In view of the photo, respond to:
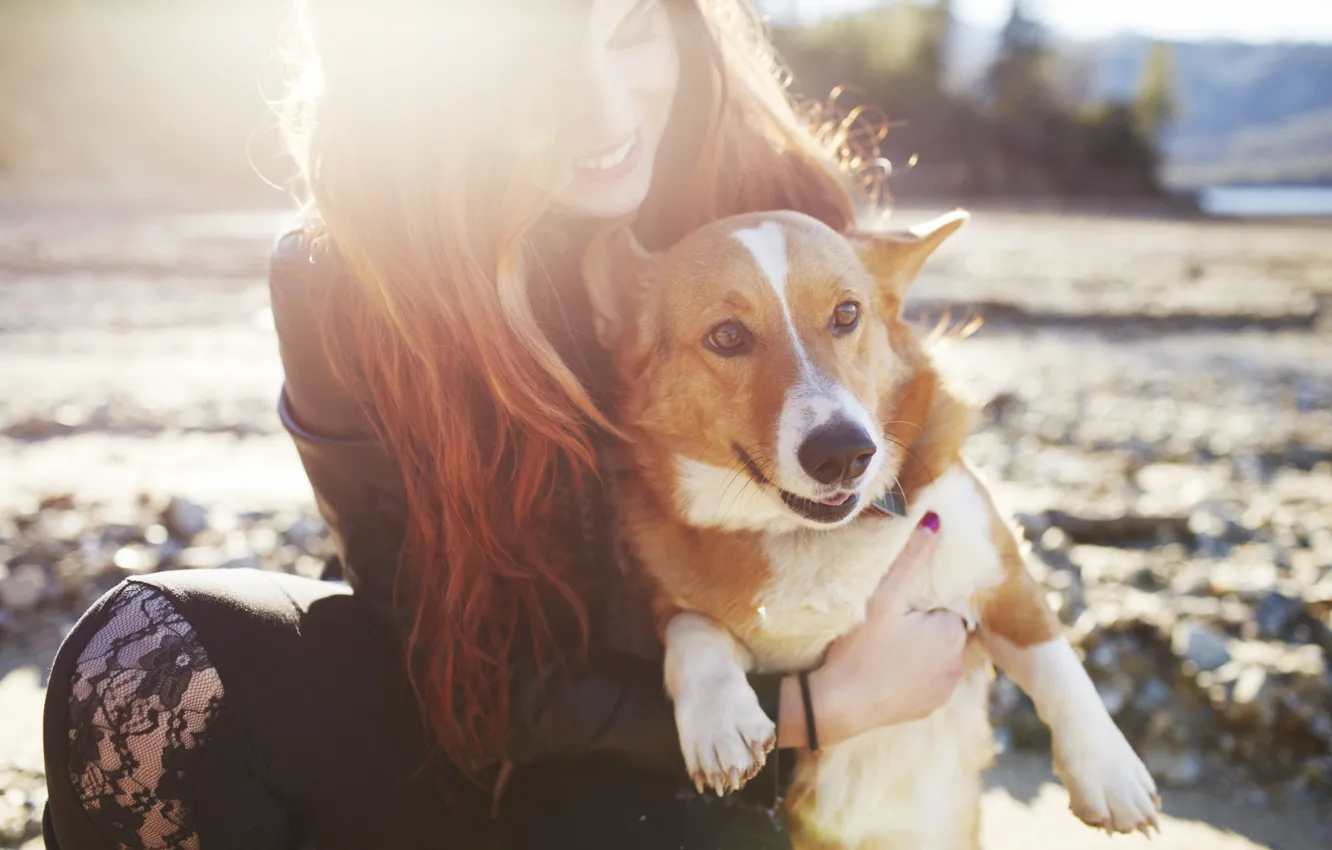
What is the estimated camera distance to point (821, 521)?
1.92 metres

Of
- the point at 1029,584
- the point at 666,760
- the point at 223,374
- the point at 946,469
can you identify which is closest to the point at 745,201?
the point at 946,469

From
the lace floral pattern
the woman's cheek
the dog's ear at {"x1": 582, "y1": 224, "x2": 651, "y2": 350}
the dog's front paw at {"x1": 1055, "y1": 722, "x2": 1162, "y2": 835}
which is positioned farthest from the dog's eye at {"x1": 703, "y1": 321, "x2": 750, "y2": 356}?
the lace floral pattern

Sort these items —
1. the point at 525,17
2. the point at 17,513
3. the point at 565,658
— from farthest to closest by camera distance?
the point at 17,513, the point at 565,658, the point at 525,17

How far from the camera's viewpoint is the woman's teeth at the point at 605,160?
6.57 feet

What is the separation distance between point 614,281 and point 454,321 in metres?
0.50

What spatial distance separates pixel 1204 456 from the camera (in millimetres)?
4789

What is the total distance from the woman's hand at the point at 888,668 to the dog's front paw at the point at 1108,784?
0.92 ft

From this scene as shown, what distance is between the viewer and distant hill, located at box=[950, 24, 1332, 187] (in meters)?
96.4

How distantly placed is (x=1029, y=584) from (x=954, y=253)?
13.2 metres

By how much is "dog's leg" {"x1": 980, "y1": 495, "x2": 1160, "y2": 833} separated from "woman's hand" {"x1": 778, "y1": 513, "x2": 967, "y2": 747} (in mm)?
105

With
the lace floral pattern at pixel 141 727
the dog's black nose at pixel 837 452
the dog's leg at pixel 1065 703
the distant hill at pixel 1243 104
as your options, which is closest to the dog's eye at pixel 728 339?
the dog's black nose at pixel 837 452

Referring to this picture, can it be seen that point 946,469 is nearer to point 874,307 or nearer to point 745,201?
point 874,307

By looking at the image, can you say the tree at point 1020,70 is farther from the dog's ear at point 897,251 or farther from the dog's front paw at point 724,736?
the dog's front paw at point 724,736

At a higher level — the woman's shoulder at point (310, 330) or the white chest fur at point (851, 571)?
the woman's shoulder at point (310, 330)
